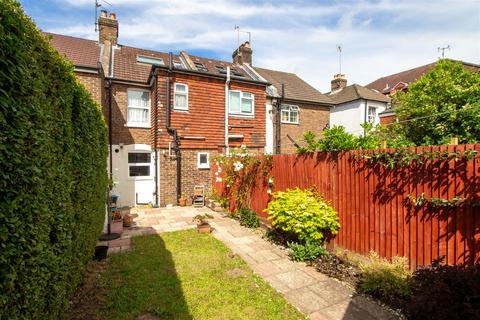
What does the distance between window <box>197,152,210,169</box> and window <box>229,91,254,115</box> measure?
2647 millimetres

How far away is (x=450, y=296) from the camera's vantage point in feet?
7.61

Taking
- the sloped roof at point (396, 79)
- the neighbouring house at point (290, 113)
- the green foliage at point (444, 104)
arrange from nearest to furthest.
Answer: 1. the green foliage at point (444, 104)
2. the neighbouring house at point (290, 113)
3. the sloped roof at point (396, 79)

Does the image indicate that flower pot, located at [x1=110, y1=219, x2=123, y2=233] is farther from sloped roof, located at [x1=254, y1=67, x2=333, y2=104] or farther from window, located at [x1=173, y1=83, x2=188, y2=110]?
sloped roof, located at [x1=254, y1=67, x2=333, y2=104]

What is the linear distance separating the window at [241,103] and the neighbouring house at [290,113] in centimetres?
213

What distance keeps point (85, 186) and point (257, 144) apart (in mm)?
10029

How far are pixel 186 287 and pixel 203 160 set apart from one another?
322 inches

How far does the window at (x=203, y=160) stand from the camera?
11625mm

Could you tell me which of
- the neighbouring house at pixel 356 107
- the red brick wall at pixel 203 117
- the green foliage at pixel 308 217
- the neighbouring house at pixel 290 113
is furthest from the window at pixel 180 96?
the neighbouring house at pixel 356 107

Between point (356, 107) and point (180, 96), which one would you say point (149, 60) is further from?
point (356, 107)

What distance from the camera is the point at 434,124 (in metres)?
8.63

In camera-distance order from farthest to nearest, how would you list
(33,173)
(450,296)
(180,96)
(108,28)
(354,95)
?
(354,95), (108,28), (180,96), (450,296), (33,173)

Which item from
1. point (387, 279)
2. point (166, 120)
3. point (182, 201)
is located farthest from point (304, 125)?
point (387, 279)

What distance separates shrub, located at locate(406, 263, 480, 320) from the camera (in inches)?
86.5

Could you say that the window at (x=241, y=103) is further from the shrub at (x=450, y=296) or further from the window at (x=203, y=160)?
the shrub at (x=450, y=296)
